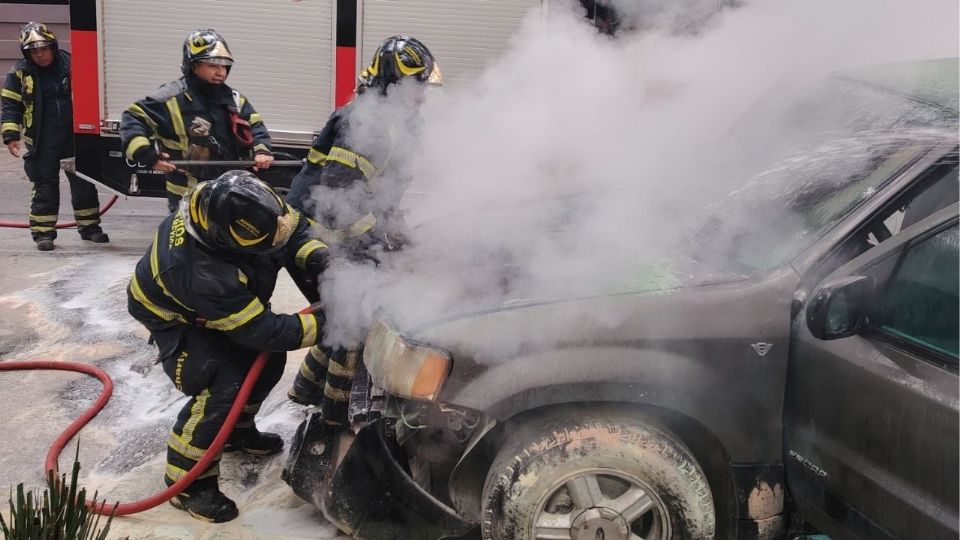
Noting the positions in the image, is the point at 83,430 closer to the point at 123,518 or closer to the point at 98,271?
the point at 123,518

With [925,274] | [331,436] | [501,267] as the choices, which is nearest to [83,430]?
[331,436]

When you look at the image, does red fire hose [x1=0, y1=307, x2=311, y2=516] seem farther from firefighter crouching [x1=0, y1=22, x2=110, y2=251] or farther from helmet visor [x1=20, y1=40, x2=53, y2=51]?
helmet visor [x1=20, y1=40, x2=53, y2=51]

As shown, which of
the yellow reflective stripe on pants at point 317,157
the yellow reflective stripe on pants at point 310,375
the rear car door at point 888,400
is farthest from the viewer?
the yellow reflective stripe on pants at point 317,157

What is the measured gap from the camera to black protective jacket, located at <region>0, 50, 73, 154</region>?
7.68 meters

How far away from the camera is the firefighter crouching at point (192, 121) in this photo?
552cm

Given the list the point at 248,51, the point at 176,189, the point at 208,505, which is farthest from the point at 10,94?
the point at 208,505

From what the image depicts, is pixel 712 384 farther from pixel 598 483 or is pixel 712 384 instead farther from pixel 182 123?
pixel 182 123

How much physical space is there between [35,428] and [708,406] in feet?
10.8

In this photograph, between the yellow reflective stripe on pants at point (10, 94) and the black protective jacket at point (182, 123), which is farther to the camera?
the yellow reflective stripe on pants at point (10, 94)

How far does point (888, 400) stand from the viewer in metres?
2.35

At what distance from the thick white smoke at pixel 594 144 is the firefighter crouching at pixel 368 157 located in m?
0.07

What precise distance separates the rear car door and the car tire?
365 millimetres

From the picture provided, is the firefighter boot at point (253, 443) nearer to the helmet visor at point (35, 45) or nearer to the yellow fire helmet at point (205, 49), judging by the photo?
the yellow fire helmet at point (205, 49)

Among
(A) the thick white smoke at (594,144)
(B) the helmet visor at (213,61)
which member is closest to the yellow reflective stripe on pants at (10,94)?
(B) the helmet visor at (213,61)
